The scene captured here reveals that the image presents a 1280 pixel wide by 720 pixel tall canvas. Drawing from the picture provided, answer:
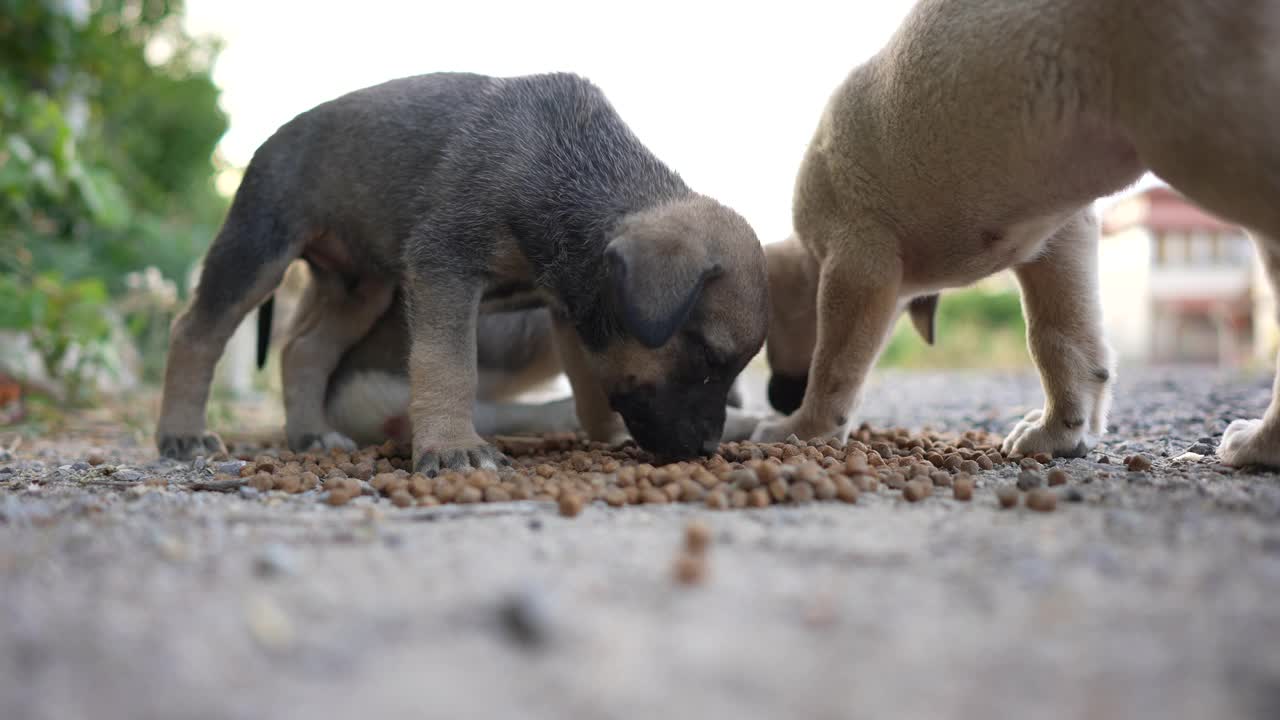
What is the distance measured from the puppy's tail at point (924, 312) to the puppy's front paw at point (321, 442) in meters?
2.48

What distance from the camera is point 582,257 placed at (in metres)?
3.32

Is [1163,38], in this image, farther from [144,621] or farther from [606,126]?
[144,621]

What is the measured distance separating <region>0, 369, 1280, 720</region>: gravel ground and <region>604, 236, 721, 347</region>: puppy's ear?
0.70 m

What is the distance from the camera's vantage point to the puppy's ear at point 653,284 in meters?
2.85

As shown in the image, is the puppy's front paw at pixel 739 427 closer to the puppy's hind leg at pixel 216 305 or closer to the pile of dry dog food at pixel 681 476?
the pile of dry dog food at pixel 681 476

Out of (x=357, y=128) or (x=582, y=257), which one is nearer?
(x=582, y=257)

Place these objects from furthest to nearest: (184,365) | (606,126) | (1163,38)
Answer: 1. (184,365)
2. (606,126)
3. (1163,38)

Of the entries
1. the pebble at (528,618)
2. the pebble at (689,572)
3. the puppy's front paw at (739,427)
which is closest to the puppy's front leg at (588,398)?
the puppy's front paw at (739,427)

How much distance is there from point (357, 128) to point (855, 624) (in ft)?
9.96

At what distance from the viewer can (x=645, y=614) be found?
148cm

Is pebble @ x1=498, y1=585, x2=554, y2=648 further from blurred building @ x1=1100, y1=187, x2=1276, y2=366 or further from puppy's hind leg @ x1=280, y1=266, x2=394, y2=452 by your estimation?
blurred building @ x1=1100, y1=187, x2=1276, y2=366

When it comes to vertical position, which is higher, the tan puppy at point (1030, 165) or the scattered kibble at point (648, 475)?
the tan puppy at point (1030, 165)

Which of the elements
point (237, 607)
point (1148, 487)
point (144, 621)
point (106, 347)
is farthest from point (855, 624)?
point (106, 347)

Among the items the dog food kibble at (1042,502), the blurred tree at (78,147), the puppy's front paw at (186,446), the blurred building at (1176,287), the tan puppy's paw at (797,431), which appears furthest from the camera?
the blurred building at (1176,287)
